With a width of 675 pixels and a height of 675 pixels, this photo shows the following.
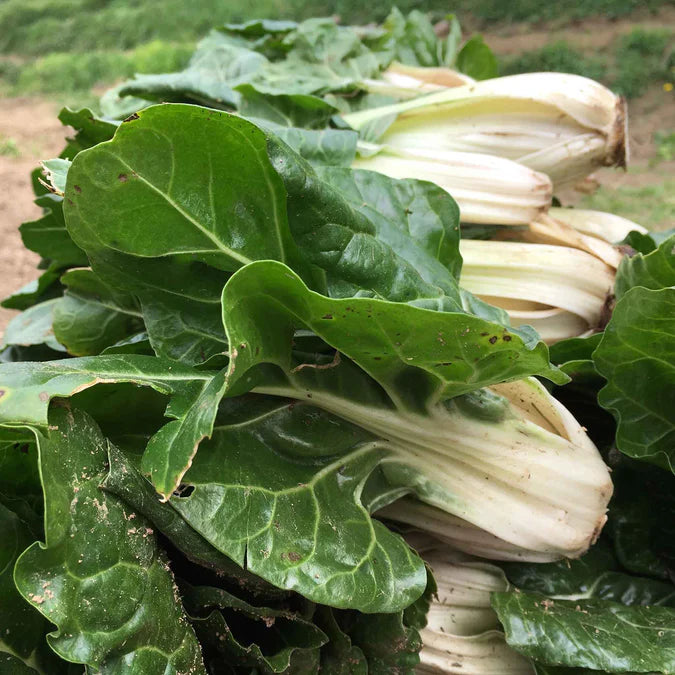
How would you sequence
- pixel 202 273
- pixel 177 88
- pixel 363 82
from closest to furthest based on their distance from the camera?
pixel 202 273 → pixel 177 88 → pixel 363 82

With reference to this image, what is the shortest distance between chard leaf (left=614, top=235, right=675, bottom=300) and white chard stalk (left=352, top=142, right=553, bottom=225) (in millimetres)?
457

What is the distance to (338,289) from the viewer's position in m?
1.19

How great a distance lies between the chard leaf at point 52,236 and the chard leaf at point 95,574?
108 centimetres

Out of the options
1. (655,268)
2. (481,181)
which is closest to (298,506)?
(655,268)

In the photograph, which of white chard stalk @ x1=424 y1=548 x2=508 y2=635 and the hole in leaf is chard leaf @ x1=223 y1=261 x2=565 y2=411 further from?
white chard stalk @ x1=424 y1=548 x2=508 y2=635

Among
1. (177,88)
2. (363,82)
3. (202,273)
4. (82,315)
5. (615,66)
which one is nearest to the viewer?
(202,273)

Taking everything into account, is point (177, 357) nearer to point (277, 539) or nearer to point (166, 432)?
point (166, 432)

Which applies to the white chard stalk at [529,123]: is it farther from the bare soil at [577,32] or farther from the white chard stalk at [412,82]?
the bare soil at [577,32]

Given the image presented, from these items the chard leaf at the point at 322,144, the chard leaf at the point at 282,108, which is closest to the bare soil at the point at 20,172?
the chard leaf at the point at 282,108

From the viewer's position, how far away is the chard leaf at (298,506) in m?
1.02

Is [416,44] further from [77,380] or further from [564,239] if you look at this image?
[77,380]

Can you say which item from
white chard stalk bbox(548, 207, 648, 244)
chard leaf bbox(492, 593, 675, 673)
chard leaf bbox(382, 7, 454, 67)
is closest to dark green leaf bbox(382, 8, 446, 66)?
chard leaf bbox(382, 7, 454, 67)

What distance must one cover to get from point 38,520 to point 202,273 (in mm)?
486

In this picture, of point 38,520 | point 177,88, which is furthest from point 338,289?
point 177,88
